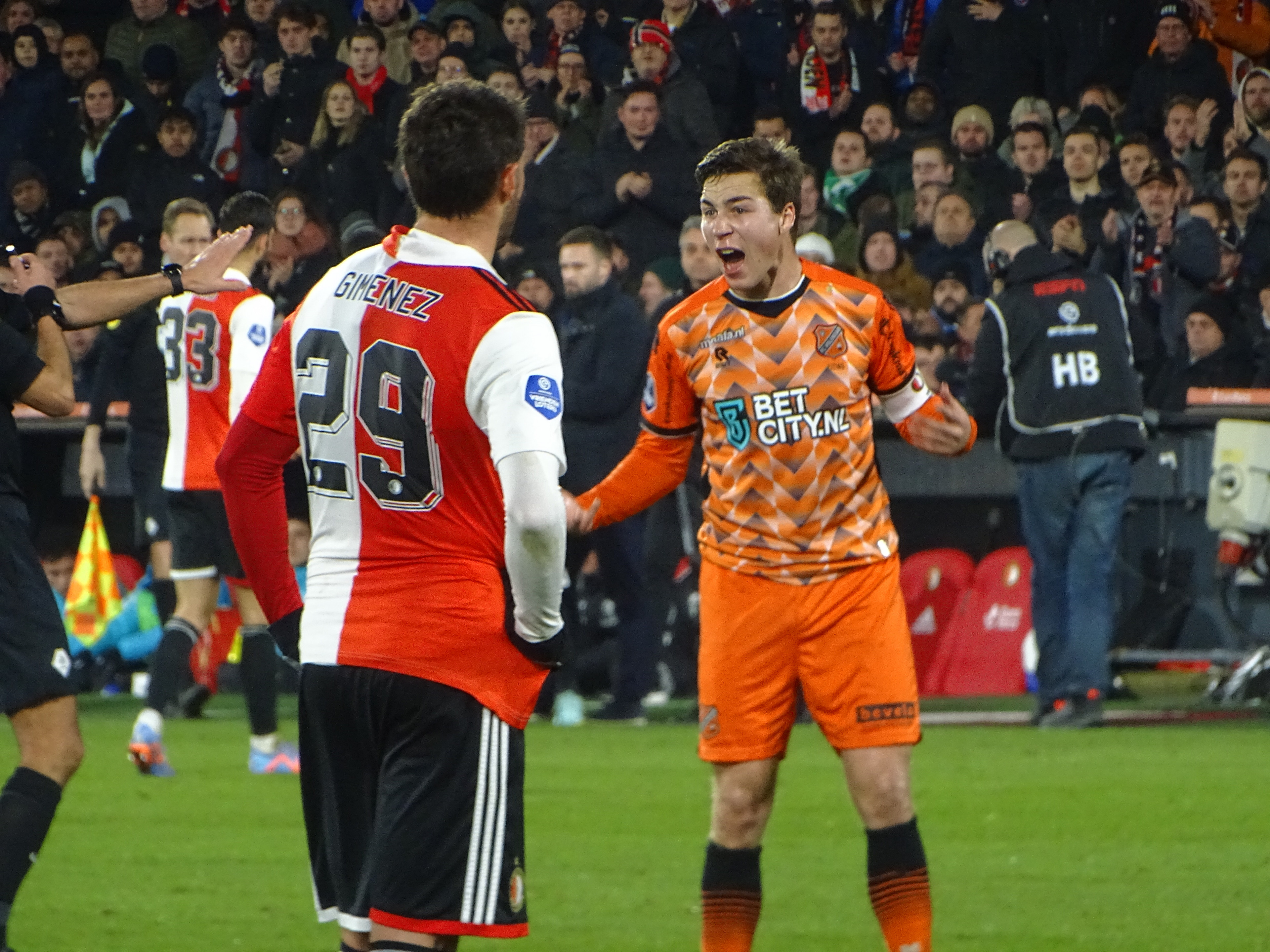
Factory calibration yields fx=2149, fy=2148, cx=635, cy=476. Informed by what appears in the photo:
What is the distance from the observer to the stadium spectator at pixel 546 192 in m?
16.0

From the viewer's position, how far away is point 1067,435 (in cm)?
1151

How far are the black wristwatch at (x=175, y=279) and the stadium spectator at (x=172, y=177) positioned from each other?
11.8 metres

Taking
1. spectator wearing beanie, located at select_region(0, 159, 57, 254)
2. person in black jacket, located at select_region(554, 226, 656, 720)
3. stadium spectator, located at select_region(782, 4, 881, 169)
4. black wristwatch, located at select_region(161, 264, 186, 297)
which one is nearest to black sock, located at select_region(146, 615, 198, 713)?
person in black jacket, located at select_region(554, 226, 656, 720)

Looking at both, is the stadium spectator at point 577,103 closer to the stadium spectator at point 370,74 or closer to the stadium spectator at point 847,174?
the stadium spectator at point 370,74

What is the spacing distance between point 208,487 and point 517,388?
22.9 ft

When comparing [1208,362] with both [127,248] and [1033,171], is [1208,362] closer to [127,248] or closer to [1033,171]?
[1033,171]

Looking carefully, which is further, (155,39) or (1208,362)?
(155,39)

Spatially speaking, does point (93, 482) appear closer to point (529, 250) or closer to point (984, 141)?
point (529, 250)

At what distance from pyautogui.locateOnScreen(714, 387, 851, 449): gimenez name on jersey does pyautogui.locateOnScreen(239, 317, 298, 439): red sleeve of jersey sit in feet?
5.17

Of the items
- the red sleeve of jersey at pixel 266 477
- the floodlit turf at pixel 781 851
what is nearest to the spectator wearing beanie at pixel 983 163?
the floodlit turf at pixel 781 851

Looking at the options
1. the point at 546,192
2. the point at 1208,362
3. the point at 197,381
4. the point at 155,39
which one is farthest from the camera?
the point at 155,39

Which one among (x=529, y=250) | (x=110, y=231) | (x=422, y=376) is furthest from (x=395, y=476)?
(x=110, y=231)

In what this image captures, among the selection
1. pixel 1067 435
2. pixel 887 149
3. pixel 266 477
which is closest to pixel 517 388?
pixel 266 477

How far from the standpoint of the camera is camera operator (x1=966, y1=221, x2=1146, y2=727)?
11.5 meters
